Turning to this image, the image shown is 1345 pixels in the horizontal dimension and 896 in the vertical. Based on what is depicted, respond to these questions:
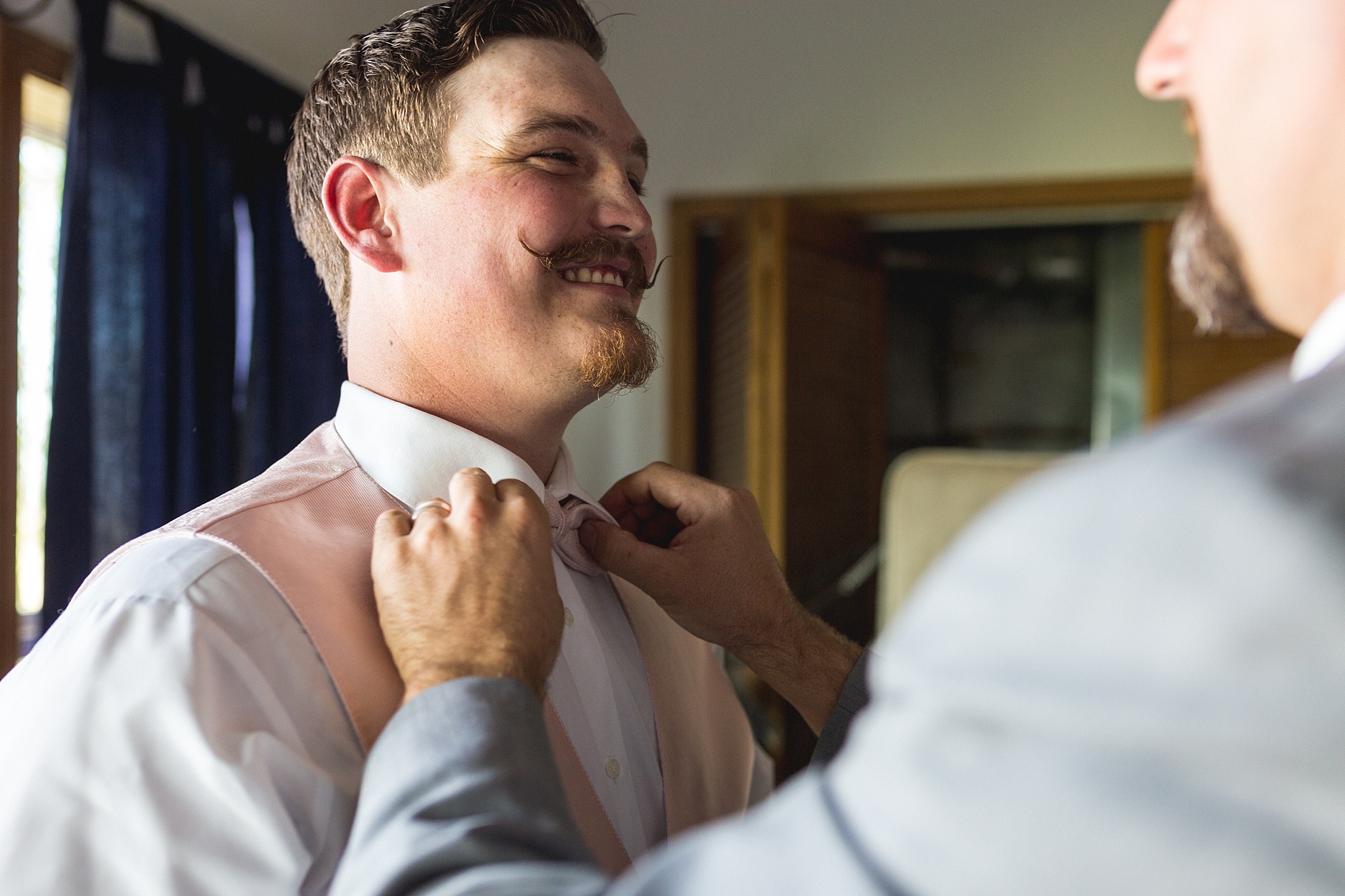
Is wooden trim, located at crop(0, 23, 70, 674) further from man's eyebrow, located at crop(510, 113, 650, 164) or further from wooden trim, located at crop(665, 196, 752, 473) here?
wooden trim, located at crop(665, 196, 752, 473)

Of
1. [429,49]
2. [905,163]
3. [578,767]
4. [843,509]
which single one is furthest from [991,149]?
[578,767]

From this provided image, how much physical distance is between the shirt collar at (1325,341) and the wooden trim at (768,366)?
7.99 ft

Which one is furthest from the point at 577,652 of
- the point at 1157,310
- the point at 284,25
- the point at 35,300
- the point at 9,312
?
the point at 1157,310

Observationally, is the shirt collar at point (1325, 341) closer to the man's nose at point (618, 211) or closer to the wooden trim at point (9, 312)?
the man's nose at point (618, 211)

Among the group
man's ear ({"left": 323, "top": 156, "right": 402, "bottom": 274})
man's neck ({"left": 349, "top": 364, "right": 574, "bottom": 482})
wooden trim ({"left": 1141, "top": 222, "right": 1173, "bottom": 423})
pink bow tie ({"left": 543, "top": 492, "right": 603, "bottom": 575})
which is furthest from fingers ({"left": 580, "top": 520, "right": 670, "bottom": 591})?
wooden trim ({"left": 1141, "top": 222, "right": 1173, "bottom": 423})

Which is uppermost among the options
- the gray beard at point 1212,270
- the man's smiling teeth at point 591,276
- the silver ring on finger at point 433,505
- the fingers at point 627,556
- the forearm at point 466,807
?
the man's smiling teeth at point 591,276

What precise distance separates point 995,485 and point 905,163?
53.2 inches

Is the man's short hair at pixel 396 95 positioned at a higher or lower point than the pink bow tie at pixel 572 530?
higher

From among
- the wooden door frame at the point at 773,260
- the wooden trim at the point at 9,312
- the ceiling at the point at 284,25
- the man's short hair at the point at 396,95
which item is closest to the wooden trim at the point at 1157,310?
the wooden door frame at the point at 773,260

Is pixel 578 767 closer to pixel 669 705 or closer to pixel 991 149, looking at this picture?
pixel 669 705

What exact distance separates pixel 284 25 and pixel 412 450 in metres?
2.25

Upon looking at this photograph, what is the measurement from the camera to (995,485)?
2.49m

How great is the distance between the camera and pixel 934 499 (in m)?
2.54

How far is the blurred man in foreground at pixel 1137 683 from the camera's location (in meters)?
0.34
